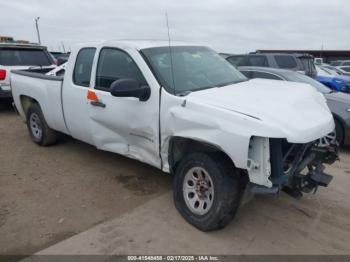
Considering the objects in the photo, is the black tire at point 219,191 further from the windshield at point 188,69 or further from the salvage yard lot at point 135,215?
the windshield at point 188,69

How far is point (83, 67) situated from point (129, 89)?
5.14 feet

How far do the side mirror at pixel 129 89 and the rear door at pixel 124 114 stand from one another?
0.22 ft

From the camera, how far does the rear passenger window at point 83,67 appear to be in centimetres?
487

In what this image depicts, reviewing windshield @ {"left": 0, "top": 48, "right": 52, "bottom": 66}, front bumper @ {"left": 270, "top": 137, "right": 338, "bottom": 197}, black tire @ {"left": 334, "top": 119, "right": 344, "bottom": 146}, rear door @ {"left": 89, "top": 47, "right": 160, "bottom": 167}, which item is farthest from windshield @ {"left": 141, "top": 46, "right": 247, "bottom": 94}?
windshield @ {"left": 0, "top": 48, "right": 52, "bottom": 66}

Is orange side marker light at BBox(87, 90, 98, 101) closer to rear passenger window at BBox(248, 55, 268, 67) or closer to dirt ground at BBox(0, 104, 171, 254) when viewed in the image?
dirt ground at BBox(0, 104, 171, 254)

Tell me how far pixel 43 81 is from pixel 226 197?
3.85 metres

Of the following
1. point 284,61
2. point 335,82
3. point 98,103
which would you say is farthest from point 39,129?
point 335,82

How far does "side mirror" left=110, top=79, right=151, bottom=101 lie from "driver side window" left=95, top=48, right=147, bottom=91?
8.6 inches

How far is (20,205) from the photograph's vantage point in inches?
164

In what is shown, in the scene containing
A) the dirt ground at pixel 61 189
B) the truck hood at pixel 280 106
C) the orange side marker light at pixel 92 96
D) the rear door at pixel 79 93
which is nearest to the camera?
the truck hood at pixel 280 106

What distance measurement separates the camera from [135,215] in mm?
3941

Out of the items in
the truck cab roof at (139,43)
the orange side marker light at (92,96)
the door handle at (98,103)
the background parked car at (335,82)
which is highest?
the truck cab roof at (139,43)

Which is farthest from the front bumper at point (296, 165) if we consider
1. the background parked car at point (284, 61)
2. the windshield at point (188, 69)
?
the background parked car at point (284, 61)

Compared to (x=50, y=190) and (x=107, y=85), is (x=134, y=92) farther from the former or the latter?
(x=50, y=190)
